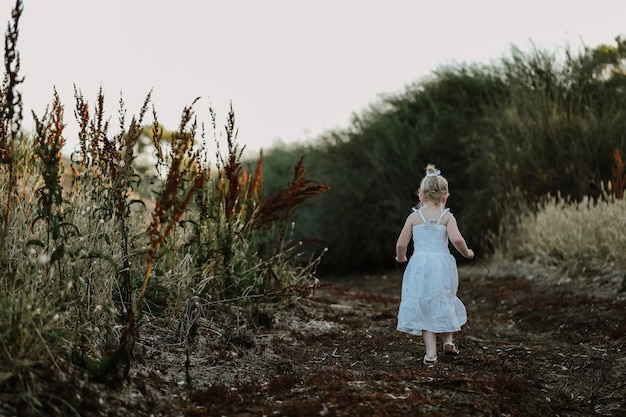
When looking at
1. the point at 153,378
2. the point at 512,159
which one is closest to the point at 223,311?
the point at 153,378

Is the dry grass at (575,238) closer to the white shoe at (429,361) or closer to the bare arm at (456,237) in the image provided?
the bare arm at (456,237)

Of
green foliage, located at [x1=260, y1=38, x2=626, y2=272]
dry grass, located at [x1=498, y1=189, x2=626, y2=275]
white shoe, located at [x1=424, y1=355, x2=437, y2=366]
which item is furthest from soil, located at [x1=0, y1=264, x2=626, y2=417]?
green foliage, located at [x1=260, y1=38, x2=626, y2=272]

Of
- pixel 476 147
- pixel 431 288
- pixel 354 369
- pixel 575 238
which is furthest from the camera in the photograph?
pixel 476 147

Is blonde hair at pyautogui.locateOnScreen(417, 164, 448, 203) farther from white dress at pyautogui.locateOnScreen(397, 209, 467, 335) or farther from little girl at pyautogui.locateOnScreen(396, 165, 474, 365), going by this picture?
white dress at pyautogui.locateOnScreen(397, 209, 467, 335)

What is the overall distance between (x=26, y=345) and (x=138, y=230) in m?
2.34

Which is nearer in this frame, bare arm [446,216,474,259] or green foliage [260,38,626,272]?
bare arm [446,216,474,259]

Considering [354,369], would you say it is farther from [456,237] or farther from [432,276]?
[456,237]

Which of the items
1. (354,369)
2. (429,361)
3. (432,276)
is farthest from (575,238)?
(354,369)

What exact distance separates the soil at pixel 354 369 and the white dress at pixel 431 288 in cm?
27

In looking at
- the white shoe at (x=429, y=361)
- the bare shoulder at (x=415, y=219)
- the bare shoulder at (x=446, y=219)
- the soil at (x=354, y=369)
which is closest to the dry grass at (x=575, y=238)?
the soil at (x=354, y=369)

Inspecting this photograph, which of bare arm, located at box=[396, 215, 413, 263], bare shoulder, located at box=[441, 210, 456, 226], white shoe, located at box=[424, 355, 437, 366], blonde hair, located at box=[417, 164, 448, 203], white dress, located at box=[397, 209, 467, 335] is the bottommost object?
white shoe, located at box=[424, 355, 437, 366]

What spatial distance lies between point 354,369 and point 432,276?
3.15ft

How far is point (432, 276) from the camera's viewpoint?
541 centimetres

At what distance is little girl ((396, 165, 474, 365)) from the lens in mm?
5270
